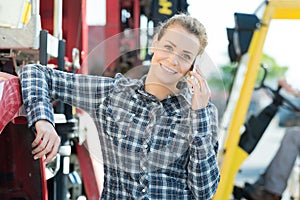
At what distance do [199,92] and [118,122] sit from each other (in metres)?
0.28

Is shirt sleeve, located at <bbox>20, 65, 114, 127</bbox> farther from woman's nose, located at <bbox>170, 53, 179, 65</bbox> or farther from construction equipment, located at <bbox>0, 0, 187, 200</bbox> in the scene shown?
woman's nose, located at <bbox>170, 53, 179, 65</bbox>

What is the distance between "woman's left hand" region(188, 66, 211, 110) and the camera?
1.57m

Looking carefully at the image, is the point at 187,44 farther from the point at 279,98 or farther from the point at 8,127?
the point at 279,98

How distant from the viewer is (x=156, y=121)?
1.67 metres

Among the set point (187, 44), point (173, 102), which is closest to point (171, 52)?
point (187, 44)

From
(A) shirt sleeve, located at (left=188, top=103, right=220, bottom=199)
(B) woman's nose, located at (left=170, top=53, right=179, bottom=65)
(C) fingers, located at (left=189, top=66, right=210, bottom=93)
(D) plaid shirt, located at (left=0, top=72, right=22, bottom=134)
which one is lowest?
(A) shirt sleeve, located at (left=188, top=103, right=220, bottom=199)

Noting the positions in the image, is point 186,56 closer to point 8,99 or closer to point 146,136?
point 146,136

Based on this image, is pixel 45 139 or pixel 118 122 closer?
pixel 45 139

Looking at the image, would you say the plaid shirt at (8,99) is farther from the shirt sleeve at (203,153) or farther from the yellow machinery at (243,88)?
the yellow machinery at (243,88)

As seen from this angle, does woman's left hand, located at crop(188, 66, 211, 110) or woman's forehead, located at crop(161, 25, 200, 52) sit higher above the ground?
woman's forehead, located at crop(161, 25, 200, 52)

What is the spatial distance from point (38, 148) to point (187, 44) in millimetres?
526

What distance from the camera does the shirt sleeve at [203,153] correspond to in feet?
5.18

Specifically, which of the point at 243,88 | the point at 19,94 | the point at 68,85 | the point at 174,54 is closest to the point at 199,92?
the point at 174,54

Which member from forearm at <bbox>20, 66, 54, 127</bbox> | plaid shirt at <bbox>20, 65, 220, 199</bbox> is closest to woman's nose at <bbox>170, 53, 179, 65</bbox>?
plaid shirt at <bbox>20, 65, 220, 199</bbox>
